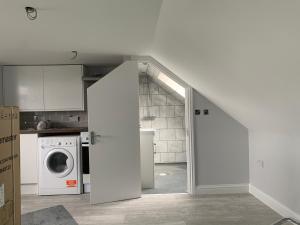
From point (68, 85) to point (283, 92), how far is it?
351 cm

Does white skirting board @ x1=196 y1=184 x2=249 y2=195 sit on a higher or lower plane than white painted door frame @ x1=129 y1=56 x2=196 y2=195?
lower

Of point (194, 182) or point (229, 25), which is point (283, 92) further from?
point (194, 182)

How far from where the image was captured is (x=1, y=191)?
3.42 feet

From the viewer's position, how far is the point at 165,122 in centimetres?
643

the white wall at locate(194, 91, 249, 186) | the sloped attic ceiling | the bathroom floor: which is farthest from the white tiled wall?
the sloped attic ceiling

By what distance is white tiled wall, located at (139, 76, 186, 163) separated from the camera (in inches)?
251

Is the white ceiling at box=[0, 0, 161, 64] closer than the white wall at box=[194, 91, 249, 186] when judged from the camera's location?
Yes

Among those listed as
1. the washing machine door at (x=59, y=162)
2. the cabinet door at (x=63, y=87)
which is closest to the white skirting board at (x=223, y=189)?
the washing machine door at (x=59, y=162)

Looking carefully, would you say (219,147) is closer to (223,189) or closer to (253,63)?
(223,189)

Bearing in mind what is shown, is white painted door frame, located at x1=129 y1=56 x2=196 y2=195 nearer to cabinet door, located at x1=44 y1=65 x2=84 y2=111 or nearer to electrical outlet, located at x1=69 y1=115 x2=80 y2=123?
cabinet door, located at x1=44 y1=65 x2=84 y2=111

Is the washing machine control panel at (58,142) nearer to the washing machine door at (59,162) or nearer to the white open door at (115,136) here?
the washing machine door at (59,162)

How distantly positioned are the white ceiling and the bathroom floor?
6.87ft

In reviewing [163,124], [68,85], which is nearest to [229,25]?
[68,85]

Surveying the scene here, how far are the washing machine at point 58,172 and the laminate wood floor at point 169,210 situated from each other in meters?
0.15
